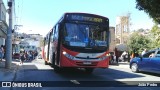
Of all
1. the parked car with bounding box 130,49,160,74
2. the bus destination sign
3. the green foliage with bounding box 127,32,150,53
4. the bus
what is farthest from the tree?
the green foliage with bounding box 127,32,150,53

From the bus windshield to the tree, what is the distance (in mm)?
4054

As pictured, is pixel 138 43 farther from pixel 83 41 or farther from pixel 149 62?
pixel 83 41

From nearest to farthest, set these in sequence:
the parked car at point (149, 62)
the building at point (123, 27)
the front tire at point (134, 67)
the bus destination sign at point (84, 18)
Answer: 1. the bus destination sign at point (84, 18)
2. the parked car at point (149, 62)
3. the front tire at point (134, 67)
4. the building at point (123, 27)

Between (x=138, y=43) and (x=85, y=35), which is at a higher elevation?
(x=85, y=35)

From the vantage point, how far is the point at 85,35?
17.5 metres

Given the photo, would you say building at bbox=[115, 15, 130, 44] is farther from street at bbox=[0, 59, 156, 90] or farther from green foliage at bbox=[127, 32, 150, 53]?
street at bbox=[0, 59, 156, 90]

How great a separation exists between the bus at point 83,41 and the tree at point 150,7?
3670mm

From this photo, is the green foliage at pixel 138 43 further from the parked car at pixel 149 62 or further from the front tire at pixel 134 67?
the parked car at pixel 149 62

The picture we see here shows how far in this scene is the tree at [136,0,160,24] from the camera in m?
20.1

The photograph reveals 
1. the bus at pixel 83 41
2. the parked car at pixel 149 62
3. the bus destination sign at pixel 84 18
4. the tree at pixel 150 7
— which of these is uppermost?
the tree at pixel 150 7

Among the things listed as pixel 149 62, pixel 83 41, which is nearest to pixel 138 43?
pixel 149 62

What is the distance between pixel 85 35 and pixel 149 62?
5220 mm

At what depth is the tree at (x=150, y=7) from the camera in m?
20.1

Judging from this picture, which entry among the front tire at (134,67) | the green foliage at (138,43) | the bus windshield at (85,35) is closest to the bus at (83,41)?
the bus windshield at (85,35)
